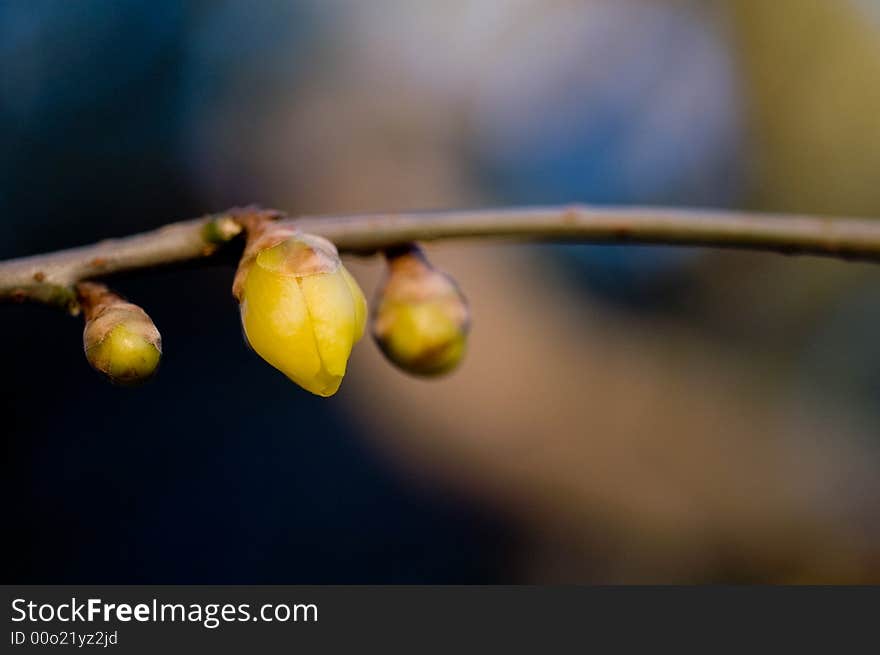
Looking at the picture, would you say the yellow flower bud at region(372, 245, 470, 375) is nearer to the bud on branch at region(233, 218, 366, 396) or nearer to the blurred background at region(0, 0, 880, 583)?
the bud on branch at region(233, 218, 366, 396)

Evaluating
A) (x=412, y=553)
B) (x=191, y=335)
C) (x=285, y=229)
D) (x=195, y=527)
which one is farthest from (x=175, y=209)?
(x=285, y=229)

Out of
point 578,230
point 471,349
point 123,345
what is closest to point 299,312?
point 123,345

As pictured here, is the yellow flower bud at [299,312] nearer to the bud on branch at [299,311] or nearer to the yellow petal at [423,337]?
the bud on branch at [299,311]

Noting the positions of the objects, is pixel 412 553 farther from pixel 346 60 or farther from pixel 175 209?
pixel 346 60

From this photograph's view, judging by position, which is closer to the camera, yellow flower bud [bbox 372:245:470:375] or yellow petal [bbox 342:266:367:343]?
yellow petal [bbox 342:266:367:343]

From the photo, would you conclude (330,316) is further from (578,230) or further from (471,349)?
(471,349)

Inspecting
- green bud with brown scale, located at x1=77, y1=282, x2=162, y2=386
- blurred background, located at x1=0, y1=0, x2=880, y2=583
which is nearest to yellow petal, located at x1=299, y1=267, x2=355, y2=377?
green bud with brown scale, located at x1=77, y1=282, x2=162, y2=386
